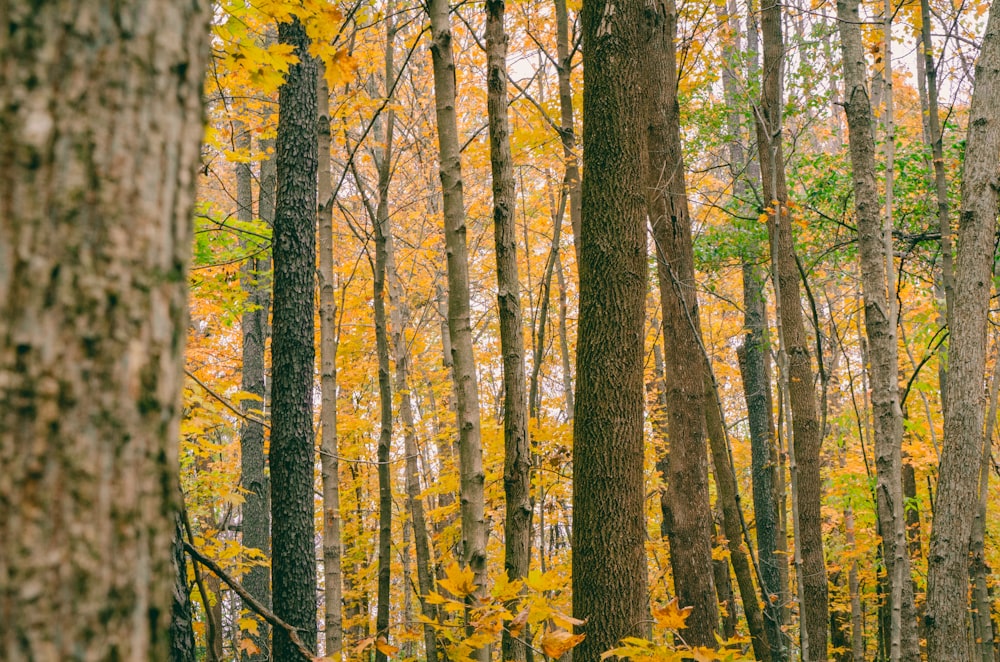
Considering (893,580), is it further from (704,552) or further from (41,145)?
(41,145)

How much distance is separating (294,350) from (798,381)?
5.11m

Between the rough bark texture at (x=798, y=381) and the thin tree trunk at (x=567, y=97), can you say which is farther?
the thin tree trunk at (x=567, y=97)

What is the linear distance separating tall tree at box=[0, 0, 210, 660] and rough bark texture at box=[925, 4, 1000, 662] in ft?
17.3

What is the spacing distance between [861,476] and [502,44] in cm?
1002

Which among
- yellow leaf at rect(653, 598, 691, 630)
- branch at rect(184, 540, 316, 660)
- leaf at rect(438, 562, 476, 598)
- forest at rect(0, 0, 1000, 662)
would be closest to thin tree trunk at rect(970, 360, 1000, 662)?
forest at rect(0, 0, 1000, 662)

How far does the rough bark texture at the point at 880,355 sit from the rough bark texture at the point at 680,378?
132 centimetres

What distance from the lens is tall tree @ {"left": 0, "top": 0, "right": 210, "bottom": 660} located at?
31.4 inches

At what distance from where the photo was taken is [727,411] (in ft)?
77.3

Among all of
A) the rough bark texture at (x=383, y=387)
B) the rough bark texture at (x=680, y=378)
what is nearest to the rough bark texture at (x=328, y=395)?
the rough bark texture at (x=383, y=387)

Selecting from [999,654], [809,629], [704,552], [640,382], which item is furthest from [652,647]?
[999,654]

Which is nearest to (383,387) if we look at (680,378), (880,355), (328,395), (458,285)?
(328,395)

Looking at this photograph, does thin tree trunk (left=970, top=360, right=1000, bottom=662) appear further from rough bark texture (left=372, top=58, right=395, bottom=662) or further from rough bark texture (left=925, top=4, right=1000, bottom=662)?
rough bark texture (left=372, top=58, right=395, bottom=662)

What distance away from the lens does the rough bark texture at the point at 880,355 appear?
497 cm

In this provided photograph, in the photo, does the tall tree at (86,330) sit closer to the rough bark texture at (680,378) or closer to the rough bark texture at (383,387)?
the rough bark texture at (680,378)
